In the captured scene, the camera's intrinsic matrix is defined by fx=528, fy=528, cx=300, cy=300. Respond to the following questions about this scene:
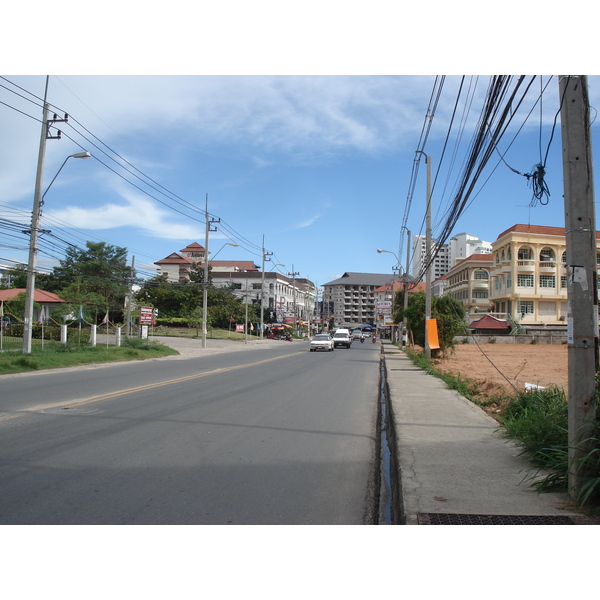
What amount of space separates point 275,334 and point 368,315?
102543 millimetres

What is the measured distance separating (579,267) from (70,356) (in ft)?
76.2

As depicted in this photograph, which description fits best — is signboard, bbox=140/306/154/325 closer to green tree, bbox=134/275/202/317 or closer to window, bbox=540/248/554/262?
green tree, bbox=134/275/202/317

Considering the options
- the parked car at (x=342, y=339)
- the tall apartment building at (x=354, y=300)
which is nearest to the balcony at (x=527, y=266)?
the parked car at (x=342, y=339)

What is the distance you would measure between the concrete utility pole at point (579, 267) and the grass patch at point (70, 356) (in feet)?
62.3

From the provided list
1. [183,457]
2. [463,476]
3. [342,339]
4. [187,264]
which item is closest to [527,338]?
[342,339]

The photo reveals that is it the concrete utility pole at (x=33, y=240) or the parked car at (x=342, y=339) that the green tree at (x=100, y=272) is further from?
the concrete utility pole at (x=33, y=240)

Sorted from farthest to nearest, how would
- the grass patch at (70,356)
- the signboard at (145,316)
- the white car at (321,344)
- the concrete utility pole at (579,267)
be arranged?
the white car at (321,344)
the signboard at (145,316)
the grass patch at (70,356)
the concrete utility pole at (579,267)

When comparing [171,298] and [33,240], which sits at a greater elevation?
[171,298]

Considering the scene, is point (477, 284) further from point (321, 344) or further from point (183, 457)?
point (183, 457)

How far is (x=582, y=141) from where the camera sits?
5.07m

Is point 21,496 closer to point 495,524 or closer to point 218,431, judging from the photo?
point 218,431

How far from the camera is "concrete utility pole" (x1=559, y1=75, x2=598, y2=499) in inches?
191

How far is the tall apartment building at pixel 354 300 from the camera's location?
588ft

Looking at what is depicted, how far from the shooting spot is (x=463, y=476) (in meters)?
5.79
